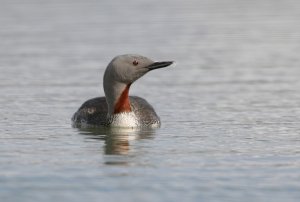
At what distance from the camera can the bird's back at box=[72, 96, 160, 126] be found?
639 inches

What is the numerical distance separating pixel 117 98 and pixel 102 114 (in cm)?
46

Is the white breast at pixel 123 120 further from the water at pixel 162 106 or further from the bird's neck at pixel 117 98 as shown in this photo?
the water at pixel 162 106

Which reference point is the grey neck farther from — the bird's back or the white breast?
the bird's back

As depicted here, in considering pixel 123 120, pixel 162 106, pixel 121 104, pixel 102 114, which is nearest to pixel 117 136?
pixel 123 120

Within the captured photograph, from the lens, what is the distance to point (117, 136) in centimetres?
1545

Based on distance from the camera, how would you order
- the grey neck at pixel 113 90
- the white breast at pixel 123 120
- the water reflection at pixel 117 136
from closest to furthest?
the water reflection at pixel 117 136
the grey neck at pixel 113 90
the white breast at pixel 123 120

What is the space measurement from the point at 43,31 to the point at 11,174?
15935mm

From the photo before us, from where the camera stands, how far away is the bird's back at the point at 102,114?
1622 centimetres

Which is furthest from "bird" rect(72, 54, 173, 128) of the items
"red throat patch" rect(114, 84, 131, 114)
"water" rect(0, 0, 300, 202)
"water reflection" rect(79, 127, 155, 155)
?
"water" rect(0, 0, 300, 202)

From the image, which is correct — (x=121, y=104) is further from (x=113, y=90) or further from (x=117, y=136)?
(x=117, y=136)

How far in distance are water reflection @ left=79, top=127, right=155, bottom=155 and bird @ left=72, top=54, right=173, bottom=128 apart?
0.15 meters

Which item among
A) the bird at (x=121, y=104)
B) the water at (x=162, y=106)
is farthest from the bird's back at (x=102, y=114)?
the water at (x=162, y=106)

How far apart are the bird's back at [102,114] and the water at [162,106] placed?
0.28 meters

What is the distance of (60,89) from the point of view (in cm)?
1922
